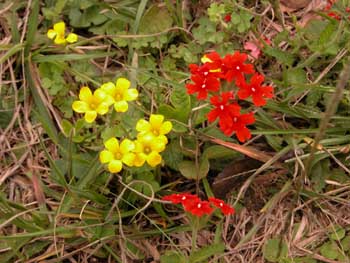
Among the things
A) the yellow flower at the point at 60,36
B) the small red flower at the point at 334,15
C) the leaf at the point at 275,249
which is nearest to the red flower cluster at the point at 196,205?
the leaf at the point at 275,249

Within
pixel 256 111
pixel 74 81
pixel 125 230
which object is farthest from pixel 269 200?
pixel 74 81

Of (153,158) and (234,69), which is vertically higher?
(234,69)

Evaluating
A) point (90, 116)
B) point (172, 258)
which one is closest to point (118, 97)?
point (90, 116)

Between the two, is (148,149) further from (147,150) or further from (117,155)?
(117,155)

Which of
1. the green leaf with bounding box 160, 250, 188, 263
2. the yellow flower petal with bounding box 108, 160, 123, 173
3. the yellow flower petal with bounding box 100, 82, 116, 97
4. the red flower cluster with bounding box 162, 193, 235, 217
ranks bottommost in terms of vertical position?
the green leaf with bounding box 160, 250, 188, 263

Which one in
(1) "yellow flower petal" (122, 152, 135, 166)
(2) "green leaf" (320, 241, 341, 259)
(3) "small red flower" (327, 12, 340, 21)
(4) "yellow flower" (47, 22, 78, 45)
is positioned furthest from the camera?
(3) "small red flower" (327, 12, 340, 21)

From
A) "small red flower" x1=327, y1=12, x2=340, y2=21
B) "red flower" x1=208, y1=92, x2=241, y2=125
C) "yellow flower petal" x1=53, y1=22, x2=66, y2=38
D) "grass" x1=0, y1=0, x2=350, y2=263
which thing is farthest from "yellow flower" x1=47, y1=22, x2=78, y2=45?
"small red flower" x1=327, y1=12, x2=340, y2=21

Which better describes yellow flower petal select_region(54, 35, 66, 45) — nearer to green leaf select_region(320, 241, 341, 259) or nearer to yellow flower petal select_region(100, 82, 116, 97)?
yellow flower petal select_region(100, 82, 116, 97)

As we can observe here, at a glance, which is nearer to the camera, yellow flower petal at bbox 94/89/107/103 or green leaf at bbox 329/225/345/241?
yellow flower petal at bbox 94/89/107/103
